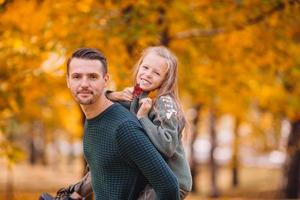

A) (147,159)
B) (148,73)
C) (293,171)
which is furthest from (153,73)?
(293,171)

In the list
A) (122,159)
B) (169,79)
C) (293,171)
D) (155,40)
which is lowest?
(293,171)

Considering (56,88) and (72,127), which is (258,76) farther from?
(72,127)

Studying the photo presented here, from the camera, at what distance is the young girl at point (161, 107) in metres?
3.21

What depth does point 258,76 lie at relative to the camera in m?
14.2

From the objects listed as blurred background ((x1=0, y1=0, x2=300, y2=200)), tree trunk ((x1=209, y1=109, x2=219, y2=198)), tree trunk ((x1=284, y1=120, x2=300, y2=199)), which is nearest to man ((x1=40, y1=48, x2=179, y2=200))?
blurred background ((x1=0, y1=0, x2=300, y2=200))

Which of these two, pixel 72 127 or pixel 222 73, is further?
pixel 72 127

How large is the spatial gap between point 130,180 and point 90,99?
1.49 ft

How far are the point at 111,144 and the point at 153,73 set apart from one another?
22.5 inches


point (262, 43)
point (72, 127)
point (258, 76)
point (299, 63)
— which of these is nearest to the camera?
point (299, 63)

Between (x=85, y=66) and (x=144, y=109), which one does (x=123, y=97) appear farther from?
(x=85, y=66)

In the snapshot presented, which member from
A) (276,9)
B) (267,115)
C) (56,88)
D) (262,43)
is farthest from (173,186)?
(267,115)

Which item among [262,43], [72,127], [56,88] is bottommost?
[72,127]

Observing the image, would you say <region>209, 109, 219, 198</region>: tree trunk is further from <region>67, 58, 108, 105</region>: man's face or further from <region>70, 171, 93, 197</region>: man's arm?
<region>67, 58, 108, 105</region>: man's face

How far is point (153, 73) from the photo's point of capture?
3.52 metres
